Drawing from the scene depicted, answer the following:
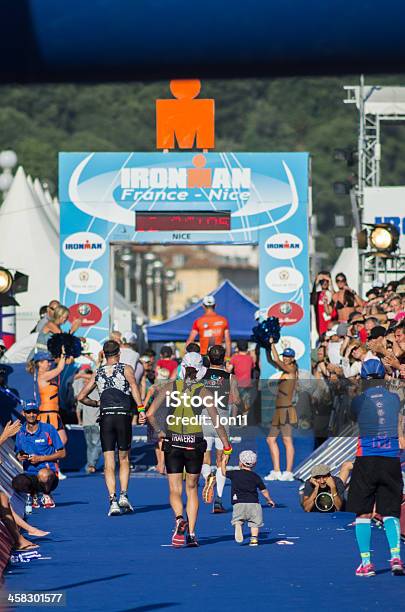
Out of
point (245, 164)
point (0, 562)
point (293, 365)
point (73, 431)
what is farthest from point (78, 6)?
point (245, 164)

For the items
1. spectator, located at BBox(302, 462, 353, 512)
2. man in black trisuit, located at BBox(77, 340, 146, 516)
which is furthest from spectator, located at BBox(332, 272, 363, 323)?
man in black trisuit, located at BBox(77, 340, 146, 516)

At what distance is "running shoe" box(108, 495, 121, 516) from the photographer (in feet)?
45.4

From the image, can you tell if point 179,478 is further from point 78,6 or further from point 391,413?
point 78,6

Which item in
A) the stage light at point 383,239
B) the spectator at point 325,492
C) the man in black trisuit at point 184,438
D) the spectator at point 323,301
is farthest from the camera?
the stage light at point 383,239

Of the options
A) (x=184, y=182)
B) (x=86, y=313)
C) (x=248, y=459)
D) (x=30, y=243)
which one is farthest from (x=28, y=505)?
(x=30, y=243)

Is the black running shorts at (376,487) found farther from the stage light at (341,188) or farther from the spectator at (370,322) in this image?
the stage light at (341,188)

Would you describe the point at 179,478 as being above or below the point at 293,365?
below

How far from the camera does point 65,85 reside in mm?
2076

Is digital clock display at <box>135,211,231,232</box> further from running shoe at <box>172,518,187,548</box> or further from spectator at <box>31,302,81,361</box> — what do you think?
running shoe at <box>172,518,187,548</box>

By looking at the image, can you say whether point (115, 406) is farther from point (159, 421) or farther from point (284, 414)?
point (284, 414)

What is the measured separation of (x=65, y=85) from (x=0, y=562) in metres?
8.30

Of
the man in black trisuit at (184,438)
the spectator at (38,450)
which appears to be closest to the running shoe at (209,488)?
the spectator at (38,450)

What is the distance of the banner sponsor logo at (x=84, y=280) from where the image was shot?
23938 mm

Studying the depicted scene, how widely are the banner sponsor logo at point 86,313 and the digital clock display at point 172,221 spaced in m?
1.52
